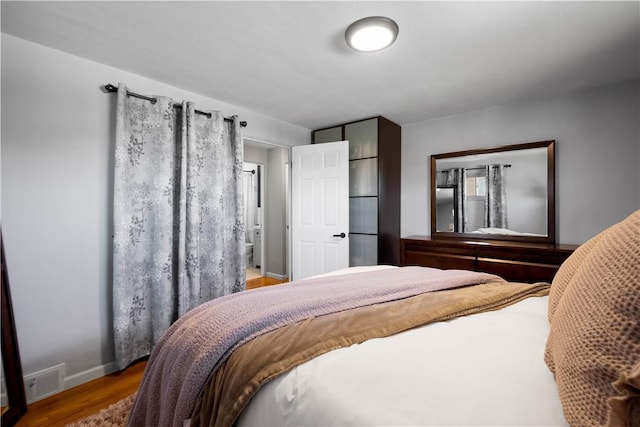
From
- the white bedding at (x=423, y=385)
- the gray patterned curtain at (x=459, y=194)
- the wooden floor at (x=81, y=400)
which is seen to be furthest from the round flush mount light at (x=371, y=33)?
the wooden floor at (x=81, y=400)

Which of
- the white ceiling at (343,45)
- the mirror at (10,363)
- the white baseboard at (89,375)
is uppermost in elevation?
the white ceiling at (343,45)

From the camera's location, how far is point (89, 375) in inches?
78.5

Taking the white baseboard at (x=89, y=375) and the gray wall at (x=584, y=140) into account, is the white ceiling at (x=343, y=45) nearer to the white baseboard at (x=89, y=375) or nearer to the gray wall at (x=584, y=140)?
the gray wall at (x=584, y=140)

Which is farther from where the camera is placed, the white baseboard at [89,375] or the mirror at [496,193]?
the mirror at [496,193]

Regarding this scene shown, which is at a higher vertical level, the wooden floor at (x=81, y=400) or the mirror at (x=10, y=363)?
the mirror at (x=10, y=363)

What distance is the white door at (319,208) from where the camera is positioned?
3.33m

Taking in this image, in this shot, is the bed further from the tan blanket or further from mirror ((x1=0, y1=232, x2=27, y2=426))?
mirror ((x1=0, y1=232, x2=27, y2=426))

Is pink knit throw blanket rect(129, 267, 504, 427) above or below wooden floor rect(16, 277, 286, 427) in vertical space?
above

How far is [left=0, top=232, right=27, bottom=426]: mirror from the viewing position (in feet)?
5.16

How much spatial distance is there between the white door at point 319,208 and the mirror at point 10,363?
2.49 m

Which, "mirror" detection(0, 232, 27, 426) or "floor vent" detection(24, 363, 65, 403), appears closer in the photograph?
"mirror" detection(0, 232, 27, 426)

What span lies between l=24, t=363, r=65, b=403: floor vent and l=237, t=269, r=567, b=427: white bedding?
1.94 metres

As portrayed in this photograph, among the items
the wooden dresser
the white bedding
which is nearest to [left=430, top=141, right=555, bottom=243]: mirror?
the wooden dresser

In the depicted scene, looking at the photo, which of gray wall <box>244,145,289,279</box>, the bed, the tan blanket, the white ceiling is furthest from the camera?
gray wall <box>244,145,289,279</box>
